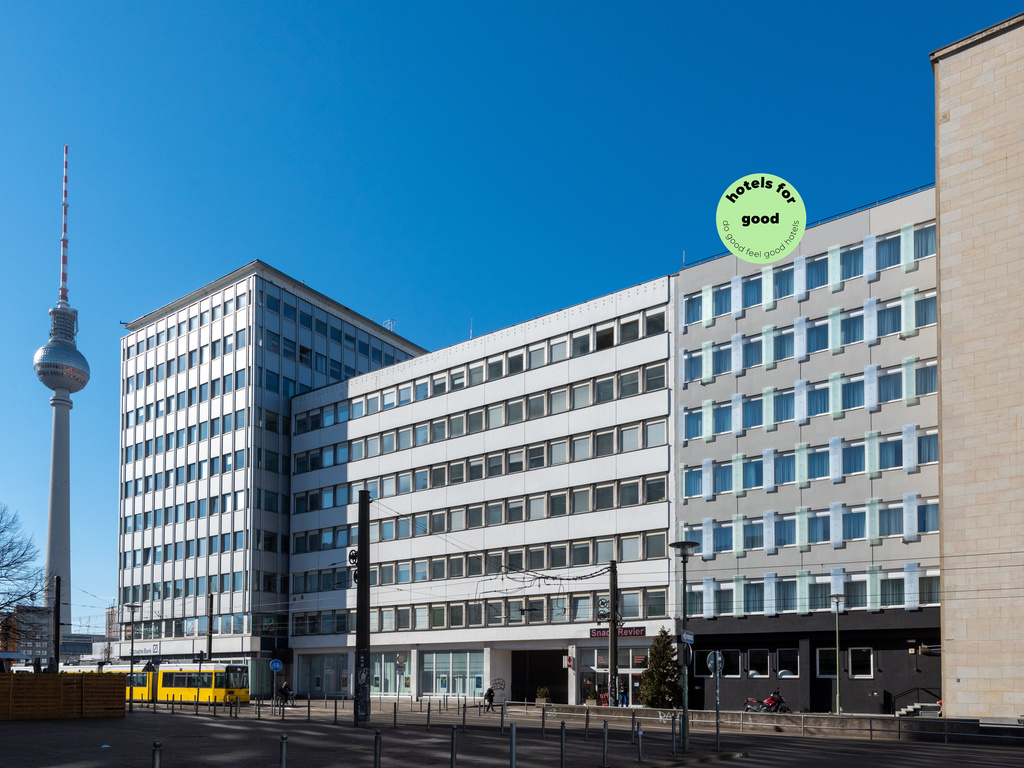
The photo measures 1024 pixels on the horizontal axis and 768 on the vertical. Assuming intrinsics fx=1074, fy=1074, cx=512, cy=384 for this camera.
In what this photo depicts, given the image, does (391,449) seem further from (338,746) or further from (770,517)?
(338,746)

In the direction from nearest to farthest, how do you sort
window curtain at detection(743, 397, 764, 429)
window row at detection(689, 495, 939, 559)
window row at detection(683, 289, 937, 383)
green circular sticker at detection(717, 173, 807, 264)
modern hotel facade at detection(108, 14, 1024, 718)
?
green circular sticker at detection(717, 173, 807, 264) → modern hotel facade at detection(108, 14, 1024, 718) → window row at detection(689, 495, 939, 559) → window row at detection(683, 289, 937, 383) → window curtain at detection(743, 397, 764, 429)

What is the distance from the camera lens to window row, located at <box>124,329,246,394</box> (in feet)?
282

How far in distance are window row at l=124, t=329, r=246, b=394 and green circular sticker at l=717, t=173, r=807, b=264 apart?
5411 centimetres

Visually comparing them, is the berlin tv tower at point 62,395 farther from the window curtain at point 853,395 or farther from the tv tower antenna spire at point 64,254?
the window curtain at point 853,395

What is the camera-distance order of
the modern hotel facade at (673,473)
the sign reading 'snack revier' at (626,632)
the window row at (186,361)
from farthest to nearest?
the window row at (186,361) < the sign reading 'snack revier' at (626,632) < the modern hotel facade at (673,473)

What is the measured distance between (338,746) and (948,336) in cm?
3138

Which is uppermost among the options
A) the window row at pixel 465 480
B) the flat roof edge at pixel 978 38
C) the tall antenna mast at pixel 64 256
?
the tall antenna mast at pixel 64 256

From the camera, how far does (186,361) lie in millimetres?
91438

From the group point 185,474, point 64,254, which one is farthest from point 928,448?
point 64,254

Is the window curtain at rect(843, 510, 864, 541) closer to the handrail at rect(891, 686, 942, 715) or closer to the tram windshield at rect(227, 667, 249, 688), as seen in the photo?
the handrail at rect(891, 686, 942, 715)

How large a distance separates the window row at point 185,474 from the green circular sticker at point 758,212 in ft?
176

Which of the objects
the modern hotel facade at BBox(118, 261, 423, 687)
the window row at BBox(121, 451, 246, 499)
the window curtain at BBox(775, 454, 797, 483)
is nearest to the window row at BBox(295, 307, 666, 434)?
the modern hotel facade at BBox(118, 261, 423, 687)

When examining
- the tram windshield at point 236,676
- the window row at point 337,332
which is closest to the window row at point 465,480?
the window row at point 337,332

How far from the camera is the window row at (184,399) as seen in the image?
85.2 m
